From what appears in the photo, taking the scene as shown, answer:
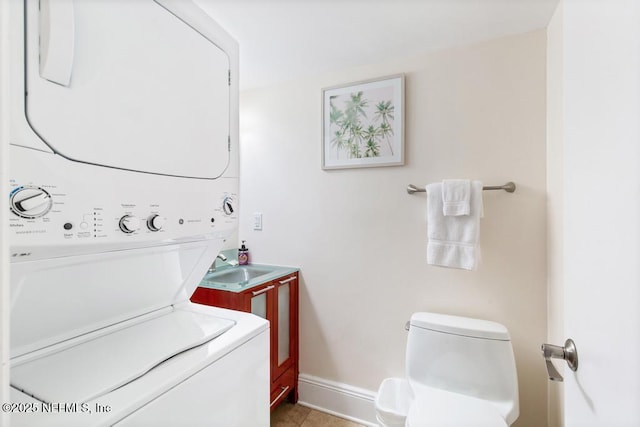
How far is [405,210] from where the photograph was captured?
1820 mm

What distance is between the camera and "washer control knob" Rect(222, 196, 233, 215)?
3.58 ft

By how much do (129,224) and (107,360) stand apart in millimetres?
385

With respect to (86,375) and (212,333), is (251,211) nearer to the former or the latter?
(212,333)

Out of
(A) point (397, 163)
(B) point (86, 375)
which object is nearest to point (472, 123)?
(A) point (397, 163)

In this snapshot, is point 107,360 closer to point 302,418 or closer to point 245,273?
point 245,273

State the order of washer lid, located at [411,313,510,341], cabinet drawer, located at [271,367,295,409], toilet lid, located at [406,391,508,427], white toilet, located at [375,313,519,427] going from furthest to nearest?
1. cabinet drawer, located at [271,367,295,409]
2. washer lid, located at [411,313,510,341]
3. white toilet, located at [375,313,519,427]
4. toilet lid, located at [406,391,508,427]

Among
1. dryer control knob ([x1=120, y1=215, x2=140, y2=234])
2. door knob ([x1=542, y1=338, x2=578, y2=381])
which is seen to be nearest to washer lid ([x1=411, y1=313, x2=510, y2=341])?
door knob ([x1=542, y1=338, x2=578, y2=381])

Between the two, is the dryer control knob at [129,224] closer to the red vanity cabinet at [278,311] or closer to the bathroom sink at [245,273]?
the red vanity cabinet at [278,311]

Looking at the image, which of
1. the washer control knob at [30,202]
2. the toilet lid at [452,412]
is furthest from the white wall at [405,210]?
the washer control knob at [30,202]

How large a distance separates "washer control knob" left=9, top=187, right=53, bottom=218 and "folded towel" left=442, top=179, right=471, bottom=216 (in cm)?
162

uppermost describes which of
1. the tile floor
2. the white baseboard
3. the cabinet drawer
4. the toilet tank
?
the toilet tank

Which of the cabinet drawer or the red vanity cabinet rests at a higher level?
the red vanity cabinet

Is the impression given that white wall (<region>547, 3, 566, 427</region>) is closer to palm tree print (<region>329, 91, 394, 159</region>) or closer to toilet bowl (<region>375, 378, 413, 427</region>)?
toilet bowl (<region>375, 378, 413, 427</region>)

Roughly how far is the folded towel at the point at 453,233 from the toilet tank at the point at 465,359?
333 mm
